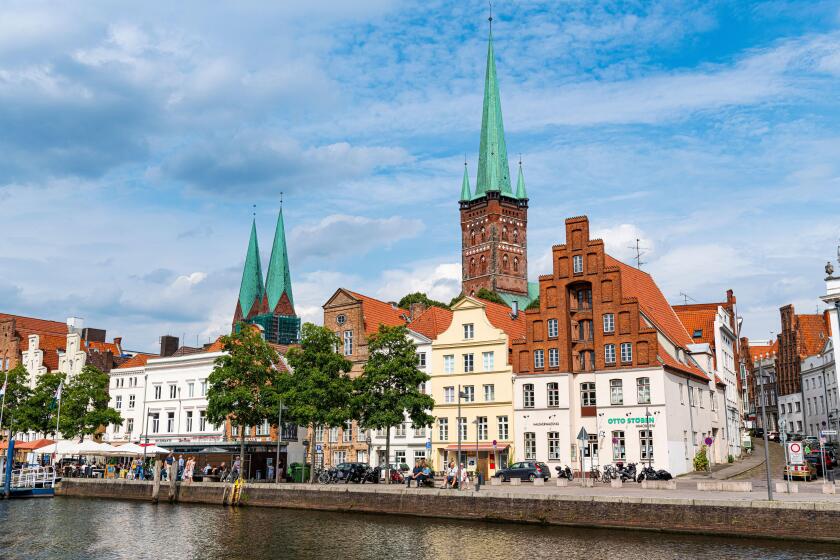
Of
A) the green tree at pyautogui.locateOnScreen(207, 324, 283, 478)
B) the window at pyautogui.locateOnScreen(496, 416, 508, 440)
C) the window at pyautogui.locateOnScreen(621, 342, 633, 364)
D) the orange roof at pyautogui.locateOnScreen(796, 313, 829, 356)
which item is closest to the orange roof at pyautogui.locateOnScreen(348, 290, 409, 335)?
the green tree at pyautogui.locateOnScreen(207, 324, 283, 478)

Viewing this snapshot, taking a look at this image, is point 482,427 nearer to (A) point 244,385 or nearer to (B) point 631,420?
(B) point 631,420

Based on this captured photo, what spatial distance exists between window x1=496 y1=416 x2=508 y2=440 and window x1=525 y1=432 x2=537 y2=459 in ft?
6.35

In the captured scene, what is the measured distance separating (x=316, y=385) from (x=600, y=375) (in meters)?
20.7

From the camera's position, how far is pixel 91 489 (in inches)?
2466

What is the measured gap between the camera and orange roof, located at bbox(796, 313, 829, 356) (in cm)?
9781

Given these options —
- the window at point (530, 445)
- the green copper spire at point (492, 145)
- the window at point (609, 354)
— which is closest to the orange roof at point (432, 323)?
the window at point (530, 445)

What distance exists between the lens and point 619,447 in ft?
193

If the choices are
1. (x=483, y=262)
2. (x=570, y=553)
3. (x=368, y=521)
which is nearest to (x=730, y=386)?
(x=368, y=521)

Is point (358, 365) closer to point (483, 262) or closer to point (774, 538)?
point (774, 538)

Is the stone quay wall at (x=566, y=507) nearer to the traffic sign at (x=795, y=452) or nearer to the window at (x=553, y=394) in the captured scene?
the traffic sign at (x=795, y=452)

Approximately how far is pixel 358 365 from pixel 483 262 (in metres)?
104

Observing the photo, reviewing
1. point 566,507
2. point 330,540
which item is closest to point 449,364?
point 566,507

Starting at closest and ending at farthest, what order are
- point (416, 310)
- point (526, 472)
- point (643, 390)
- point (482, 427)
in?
point (526, 472) < point (643, 390) < point (482, 427) < point (416, 310)

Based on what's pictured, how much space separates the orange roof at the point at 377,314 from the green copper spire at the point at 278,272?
268 feet
